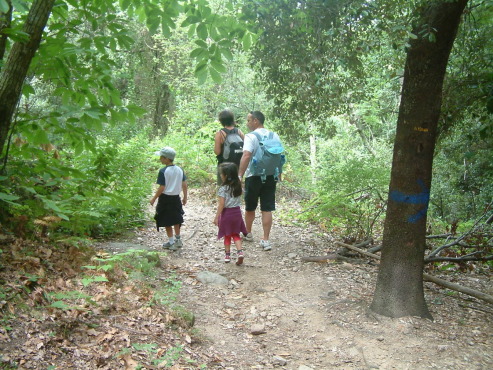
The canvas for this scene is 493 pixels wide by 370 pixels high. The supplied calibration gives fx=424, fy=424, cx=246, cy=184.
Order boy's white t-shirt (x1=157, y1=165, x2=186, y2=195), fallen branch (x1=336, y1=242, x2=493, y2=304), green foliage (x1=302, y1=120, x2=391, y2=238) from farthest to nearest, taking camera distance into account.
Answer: green foliage (x1=302, y1=120, x2=391, y2=238) < boy's white t-shirt (x1=157, y1=165, x2=186, y2=195) < fallen branch (x1=336, y1=242, x2=493, y2=304)

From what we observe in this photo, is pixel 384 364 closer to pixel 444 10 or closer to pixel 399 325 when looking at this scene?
pixel 399 325

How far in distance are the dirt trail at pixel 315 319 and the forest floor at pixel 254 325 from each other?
0.04 ft

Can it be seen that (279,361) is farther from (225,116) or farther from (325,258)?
(225,116)

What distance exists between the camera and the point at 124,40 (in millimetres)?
4672

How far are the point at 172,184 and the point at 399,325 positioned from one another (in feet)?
13.7

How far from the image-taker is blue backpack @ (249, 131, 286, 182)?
7113 mm

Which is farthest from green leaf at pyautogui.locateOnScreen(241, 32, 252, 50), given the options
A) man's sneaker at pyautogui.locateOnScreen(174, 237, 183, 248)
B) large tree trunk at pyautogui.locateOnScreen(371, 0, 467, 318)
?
man's sneaker at pyautogui.locateOnScreen(174, 237, 183, 248)

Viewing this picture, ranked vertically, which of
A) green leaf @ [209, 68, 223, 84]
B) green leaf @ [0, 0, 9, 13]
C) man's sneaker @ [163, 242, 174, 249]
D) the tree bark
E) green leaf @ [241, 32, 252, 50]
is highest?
the tree bark

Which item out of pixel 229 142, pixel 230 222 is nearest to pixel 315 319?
pixel 230 222

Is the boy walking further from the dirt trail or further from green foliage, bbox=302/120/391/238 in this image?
green foliage, bbox=302/120/391/238

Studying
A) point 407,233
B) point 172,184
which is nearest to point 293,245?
point 172,184

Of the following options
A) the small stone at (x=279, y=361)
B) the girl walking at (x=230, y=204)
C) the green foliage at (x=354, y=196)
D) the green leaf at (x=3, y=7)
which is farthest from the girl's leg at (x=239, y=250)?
the green leaf at (x=3, y=7)

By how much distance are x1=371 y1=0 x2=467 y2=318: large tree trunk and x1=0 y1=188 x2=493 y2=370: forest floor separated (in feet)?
1.06

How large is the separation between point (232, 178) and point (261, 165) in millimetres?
691
